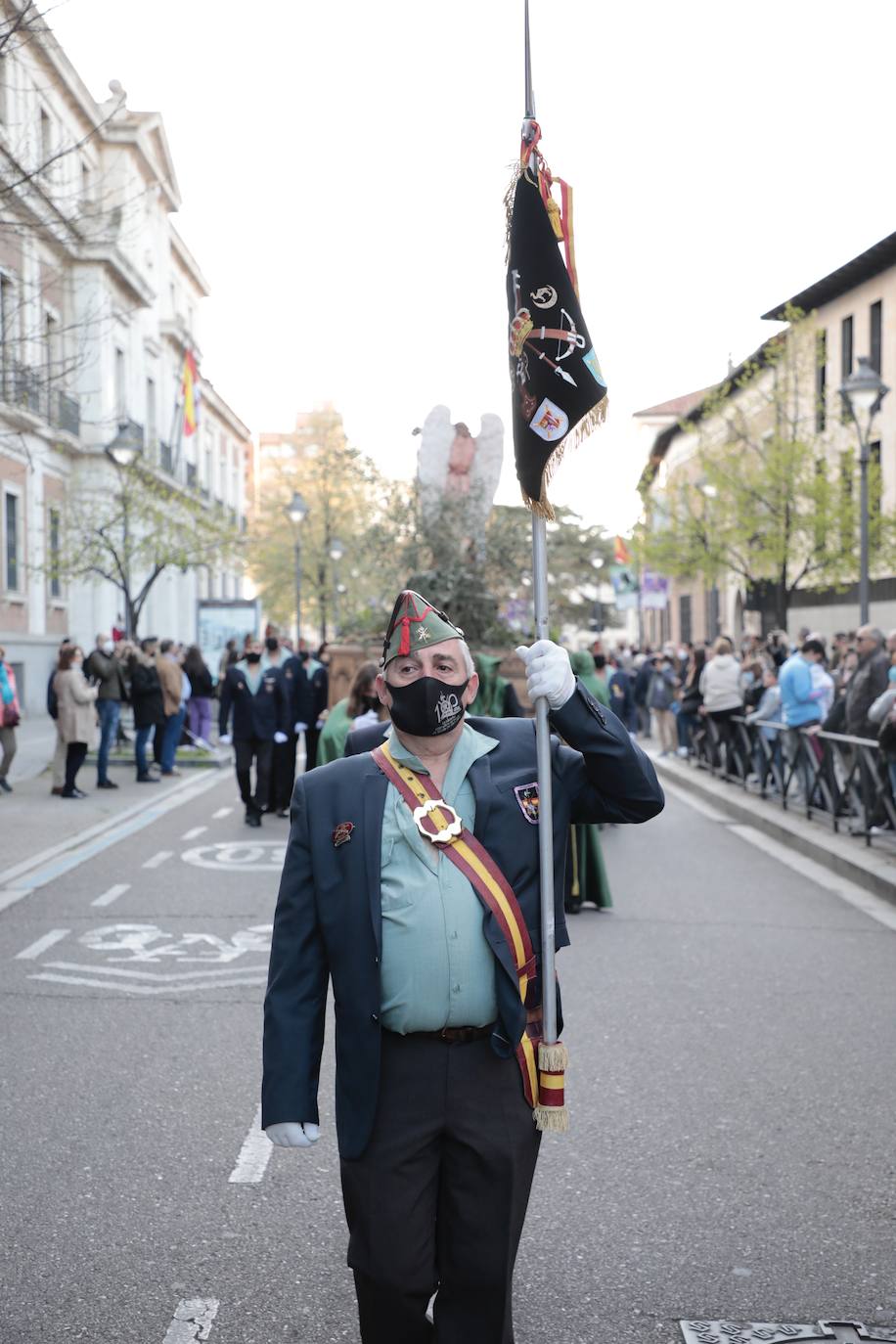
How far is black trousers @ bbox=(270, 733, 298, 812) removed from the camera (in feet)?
46.7

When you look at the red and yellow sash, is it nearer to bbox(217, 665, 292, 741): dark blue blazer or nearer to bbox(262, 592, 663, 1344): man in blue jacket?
bbox(262, 592, 663, 1344): man in blue jacket

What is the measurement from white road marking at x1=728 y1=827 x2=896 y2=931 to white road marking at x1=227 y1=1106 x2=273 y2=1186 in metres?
5.26

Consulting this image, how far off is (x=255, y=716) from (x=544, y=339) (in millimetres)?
10730

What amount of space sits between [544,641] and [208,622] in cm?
2834

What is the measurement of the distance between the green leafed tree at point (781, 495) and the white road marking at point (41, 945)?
81.8ft

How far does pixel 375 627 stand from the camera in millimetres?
18234

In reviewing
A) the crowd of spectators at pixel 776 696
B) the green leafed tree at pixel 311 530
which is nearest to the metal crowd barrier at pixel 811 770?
the crowd of spectators at pixel 776 696

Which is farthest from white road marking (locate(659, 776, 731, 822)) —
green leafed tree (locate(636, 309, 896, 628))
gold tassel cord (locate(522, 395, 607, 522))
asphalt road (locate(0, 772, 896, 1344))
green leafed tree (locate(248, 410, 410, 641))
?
green leafed tree (locate(248, 410, 410, 641))

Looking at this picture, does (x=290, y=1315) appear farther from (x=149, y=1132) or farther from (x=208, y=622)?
(x=208, y=622)

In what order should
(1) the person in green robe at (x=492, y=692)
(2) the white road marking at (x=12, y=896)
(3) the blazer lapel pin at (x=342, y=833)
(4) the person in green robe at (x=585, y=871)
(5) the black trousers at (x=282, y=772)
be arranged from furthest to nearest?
(5) the black trousers at (x=282, y=772)
(1) the person in green robe at (x=492, y=692)
(2) the white road marking at (x=12, y=896)
(4) the person in green robe at (x=585, y=871)
(3) the blazer lapel pin at (x=342, y=833)

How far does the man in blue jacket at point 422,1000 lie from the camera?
2.85 meters

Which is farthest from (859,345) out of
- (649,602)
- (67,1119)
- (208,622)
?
(67,1119)

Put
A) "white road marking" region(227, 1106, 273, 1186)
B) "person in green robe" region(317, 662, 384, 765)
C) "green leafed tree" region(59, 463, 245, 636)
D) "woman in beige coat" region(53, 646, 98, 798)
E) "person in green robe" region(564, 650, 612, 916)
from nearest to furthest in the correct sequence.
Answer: "white road marking" region(227, 1106, 273, 1186) → "person in green robe" region(317, 662, 384, 765) → "person in green robe" region(564, 650, 612, 916) → "woman in beige coat" region(53, 646, 98, 798) → "green leafed tree" region(59, 463, 245, 636)

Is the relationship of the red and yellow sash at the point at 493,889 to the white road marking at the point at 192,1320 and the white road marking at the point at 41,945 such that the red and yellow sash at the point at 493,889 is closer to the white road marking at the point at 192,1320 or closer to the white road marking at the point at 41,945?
the white road marking at the point at 192,1320
